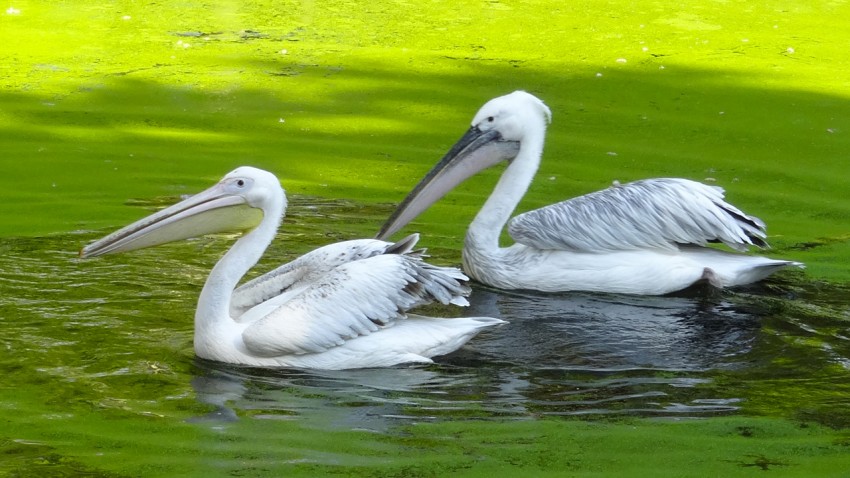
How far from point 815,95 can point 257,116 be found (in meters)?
3.54

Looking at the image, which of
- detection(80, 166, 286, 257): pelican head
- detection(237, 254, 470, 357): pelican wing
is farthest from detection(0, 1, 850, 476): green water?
detection(80, 166, 286, 257): pelican head

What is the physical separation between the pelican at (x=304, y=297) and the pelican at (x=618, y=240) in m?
0.93

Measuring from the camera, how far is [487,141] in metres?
5.34

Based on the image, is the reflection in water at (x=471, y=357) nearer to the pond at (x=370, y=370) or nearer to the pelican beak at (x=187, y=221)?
the pond at (x=370, y=370)

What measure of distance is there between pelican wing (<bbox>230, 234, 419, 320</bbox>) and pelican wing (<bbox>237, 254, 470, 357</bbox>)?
0.34 feet

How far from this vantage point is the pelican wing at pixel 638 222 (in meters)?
5.09

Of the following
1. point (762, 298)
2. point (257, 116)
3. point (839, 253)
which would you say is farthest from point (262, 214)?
point (257, 116)

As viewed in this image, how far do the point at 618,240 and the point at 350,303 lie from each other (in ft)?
4.96

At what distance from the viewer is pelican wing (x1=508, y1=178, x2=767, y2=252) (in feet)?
16.7

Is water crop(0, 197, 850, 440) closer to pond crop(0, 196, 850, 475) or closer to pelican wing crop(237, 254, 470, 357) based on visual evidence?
pond crop(0, 196, 850, 475)

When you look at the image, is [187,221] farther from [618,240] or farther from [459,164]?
[618,240]

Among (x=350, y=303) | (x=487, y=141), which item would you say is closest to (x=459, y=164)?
(x=487, y=141)

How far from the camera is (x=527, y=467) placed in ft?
10.4

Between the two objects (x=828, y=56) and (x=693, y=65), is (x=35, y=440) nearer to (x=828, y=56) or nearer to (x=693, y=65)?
(x=693, y=65)
